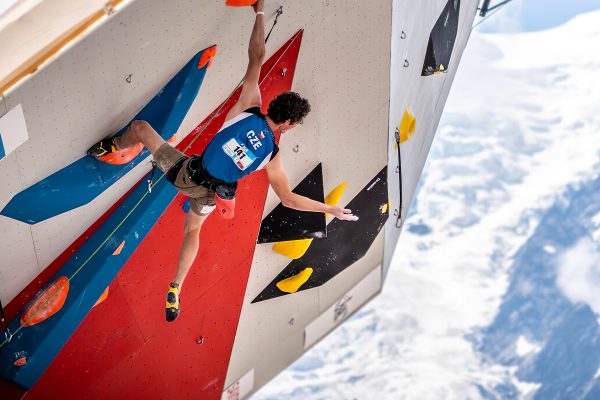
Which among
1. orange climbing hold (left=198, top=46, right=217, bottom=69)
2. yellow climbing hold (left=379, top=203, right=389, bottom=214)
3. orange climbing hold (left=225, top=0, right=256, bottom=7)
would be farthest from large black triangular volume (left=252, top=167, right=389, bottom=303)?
orange climbing hold (left=225, top=0, right=256, bottom=7)

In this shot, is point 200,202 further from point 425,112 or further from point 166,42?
point 425,112

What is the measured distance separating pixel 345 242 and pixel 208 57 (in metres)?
1.64

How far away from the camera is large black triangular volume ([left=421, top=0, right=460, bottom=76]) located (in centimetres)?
412

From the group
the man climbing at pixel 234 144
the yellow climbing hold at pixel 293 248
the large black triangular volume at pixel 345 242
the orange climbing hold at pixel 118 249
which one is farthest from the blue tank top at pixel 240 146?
the large black triangular volume at pixel 345 242

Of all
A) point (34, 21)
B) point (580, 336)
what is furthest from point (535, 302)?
point (34, 21)

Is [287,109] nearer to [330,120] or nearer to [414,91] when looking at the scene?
[330,120]

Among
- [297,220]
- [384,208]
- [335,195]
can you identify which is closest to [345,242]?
[384,208]

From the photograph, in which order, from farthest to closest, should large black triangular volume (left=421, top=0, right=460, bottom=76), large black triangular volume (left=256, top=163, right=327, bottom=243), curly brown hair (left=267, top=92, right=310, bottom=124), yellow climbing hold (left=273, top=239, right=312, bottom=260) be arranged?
large black triangular volume (left=421, top=0, right=460, bottom=76) → yellow climbing hold (left=273, top=239, right=312, bottom=260) → large black triangular volume (left=256, top=163, right=327, bottom=243) → curly brown hair (left=267, top=92, right=310, bottom=124)

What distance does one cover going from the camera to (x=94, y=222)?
9.24 ft

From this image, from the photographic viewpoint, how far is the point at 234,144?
267 centimetres

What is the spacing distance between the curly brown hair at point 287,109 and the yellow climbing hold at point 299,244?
3.55ft

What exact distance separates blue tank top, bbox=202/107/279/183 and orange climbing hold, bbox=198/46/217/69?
244 millimetres

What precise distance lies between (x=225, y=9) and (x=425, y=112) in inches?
83.0

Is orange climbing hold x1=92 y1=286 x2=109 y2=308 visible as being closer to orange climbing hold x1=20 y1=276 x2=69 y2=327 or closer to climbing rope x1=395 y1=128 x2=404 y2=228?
orange climbing hold x1=20 y1=276 x2=69 y2=327
